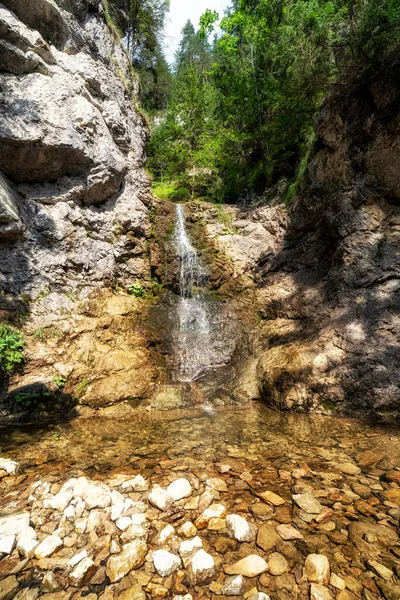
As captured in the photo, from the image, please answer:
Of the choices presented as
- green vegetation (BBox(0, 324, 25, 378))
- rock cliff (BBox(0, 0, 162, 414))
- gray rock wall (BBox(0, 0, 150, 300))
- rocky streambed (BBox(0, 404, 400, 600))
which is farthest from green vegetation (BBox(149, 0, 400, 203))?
green vegetation (BBox(0, 324, 25, 378))

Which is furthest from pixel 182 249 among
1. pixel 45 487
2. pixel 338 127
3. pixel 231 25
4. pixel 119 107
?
pixel 231 25

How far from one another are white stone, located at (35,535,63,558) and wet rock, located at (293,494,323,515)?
2120 mm

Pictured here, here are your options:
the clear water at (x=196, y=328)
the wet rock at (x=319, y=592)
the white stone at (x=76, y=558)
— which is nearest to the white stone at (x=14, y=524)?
the white stone at (x=76, y=558)

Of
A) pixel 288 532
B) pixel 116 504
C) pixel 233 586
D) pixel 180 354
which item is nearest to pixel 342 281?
pixel 180 354

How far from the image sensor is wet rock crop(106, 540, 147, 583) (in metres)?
1.90

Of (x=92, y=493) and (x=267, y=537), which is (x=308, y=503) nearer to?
(x=267, y=537)

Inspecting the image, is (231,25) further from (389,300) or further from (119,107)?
(389,300)

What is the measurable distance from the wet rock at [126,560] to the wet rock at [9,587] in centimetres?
60

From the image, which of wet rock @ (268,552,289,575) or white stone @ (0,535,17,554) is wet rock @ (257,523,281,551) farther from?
white stone @ (0,535,17,554)

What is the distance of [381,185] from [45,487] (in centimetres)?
790

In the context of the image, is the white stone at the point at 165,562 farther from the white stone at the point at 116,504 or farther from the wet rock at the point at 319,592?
the wet rock at the point at 319,592

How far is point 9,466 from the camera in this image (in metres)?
3.21

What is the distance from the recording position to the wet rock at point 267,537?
2.09m

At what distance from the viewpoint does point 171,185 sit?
1669 centimetres
